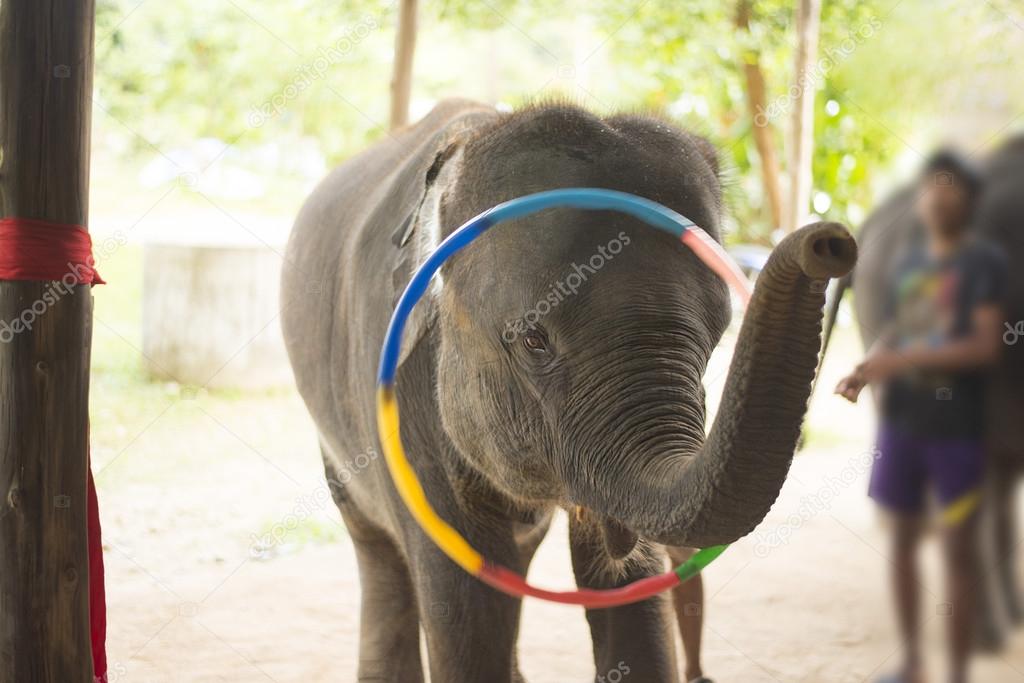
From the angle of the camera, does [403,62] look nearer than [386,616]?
No

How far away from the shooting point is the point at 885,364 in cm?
210

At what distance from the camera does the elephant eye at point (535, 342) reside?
255 cm

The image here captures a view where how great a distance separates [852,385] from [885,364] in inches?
23.7

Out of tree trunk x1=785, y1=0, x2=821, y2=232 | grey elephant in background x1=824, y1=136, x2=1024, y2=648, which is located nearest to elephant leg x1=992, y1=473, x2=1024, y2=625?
grey elephant in background x1=824, y1=136, x2=1024, y2=648

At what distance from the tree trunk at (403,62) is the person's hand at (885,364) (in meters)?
5.11

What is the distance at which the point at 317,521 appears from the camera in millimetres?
7242

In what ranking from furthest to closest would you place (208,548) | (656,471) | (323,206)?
1. (208,548)
2. (323,206)
3. (656,471)

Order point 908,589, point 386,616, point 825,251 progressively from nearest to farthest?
point 825,251
point 908,589
point 386,616

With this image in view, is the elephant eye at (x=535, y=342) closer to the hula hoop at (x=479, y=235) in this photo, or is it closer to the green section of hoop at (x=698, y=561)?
the hula hoop at (x=479, y=235)

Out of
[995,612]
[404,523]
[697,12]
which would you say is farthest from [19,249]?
[697,12]

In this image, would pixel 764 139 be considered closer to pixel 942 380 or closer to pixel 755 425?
A: pixel 942 380

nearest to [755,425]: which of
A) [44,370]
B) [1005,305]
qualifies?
[1005,305]

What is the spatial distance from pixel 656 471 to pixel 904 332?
51 centimetres

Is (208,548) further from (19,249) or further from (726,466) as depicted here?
(726,466)
